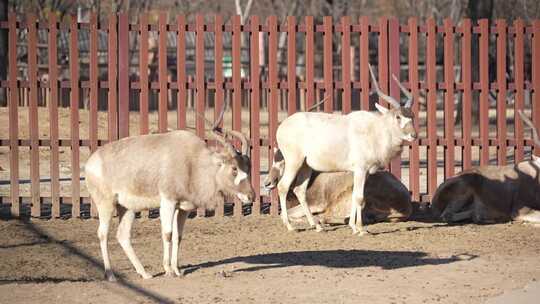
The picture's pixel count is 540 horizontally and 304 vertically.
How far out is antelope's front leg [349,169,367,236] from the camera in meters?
12.8

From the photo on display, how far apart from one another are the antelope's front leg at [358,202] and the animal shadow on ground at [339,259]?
4.44 ft

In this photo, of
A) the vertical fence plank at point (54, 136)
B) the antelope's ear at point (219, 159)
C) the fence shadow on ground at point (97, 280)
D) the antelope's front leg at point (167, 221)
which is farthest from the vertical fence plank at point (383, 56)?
the antelope's front leg at point (167, 221)

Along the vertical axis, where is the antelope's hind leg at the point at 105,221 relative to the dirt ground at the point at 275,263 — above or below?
above

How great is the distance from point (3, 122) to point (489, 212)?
9.61m

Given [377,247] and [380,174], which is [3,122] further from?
[377,247]

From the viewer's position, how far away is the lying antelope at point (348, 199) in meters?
13.8

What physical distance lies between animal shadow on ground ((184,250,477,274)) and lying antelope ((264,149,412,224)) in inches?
92.2

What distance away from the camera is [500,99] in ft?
50.4

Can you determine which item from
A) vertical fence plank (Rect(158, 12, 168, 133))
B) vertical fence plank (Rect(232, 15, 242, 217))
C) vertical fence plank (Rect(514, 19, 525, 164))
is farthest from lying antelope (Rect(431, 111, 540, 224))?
vertical fence plank (Rect(158, 12, 168, 133))

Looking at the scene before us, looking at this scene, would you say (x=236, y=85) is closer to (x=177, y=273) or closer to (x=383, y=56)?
(x=383, y=56)

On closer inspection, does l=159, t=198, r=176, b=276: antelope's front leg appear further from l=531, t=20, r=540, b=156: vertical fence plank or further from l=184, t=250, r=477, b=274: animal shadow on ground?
l=531, t=20, r=540, b=156: vertical fence plank

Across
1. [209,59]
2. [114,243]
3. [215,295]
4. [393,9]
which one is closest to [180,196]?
[215,295]

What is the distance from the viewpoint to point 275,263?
10617 millimetres

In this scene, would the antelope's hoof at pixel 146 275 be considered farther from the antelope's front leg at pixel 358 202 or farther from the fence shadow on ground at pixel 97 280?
the antelope's front leg at pixel 358 202
